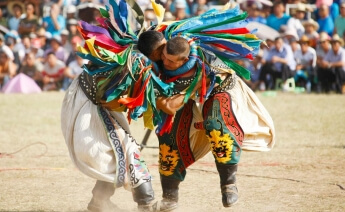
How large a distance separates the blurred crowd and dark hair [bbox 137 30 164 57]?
8429 mm

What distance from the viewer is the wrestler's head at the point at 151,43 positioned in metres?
5.52

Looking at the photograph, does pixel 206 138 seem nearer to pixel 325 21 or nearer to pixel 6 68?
pixel 325 21

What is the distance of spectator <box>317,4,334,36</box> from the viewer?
53.4ft

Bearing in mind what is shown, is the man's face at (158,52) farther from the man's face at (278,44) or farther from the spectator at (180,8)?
the spectator at (180,8)

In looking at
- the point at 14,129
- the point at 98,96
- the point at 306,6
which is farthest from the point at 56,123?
the point at 306,6

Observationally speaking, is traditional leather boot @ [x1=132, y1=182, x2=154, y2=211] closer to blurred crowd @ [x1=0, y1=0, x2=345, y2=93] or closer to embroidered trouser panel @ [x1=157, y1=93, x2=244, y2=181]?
embroidered trouser panel @ [x1=157, y1=93, x2=244, y2=181]

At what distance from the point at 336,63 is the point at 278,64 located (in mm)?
1205

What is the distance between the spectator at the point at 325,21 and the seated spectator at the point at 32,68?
20.4ft

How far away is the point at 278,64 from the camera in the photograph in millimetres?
15633

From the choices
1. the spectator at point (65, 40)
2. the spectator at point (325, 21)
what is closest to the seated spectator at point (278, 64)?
the spectator at point (325, 21)

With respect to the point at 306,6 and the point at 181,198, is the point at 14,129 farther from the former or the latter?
the point at 306,6

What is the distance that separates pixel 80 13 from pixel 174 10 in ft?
7.20

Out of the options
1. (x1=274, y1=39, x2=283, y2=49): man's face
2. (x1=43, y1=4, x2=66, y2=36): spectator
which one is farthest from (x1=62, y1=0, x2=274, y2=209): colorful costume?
A: (x1=43, y1=4, x2=66, y2=36): spectator

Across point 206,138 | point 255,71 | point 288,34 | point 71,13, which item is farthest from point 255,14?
point 206,138
